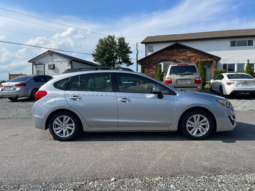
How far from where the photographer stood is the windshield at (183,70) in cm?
977

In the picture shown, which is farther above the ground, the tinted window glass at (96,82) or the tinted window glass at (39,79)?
the tinted window glass at (39,79)

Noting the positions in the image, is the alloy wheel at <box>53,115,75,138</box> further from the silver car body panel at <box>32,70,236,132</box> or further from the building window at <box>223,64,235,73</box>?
the building window at <box>223,64,235,73</box>

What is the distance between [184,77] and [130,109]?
19.8 ft

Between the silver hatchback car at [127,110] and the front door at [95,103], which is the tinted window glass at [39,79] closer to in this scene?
the silver hatchback car at [127,110]

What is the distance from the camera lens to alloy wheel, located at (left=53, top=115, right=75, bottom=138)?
4.52 metres

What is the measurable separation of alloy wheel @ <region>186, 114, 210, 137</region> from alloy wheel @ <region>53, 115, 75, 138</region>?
2.61m

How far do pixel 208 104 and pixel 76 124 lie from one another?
295 centimetres

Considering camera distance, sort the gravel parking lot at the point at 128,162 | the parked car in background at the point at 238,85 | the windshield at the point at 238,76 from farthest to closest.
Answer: the windshield at the point at 238,76 < the parked car in background at the point at 238,85 < the gravel parking lot at the point at 128,162

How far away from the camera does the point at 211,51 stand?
26.0 metres

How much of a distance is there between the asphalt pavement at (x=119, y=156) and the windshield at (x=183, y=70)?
16.2 ft

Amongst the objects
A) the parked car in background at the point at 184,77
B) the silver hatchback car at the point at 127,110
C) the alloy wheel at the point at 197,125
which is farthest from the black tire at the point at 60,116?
the parked car in background at the point at 184,77

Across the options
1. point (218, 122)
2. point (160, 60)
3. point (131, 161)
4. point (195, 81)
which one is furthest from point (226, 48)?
point (131, 161)

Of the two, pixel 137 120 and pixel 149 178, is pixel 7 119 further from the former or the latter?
pixel 149 178

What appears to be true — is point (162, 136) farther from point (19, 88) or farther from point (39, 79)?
point (39, 79)
